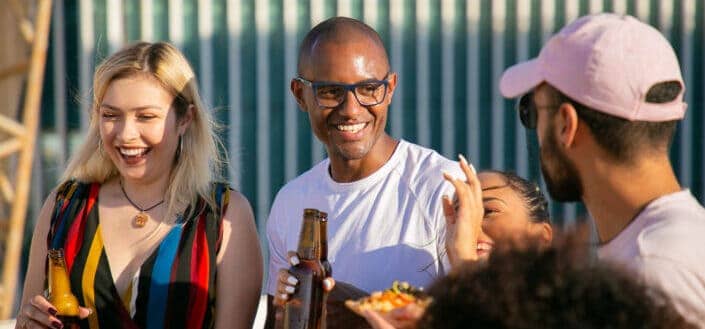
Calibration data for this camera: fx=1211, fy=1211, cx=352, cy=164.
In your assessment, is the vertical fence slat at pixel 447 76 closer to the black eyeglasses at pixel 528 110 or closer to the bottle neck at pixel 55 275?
the bottle neck at pixel 55 275

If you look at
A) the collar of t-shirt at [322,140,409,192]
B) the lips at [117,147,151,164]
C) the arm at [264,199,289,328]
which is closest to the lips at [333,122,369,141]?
the collar of t-shirt at [322,140,409,192]

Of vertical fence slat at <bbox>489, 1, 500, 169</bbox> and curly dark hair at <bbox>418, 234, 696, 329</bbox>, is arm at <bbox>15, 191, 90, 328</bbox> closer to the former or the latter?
curly dark hair at <bbox>418, 234, 696, 329</bbox>

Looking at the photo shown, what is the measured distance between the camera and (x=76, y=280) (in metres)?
3.11

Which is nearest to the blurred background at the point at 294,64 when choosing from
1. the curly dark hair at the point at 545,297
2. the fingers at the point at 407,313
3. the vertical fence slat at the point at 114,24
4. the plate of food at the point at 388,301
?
the vertical fence slat at the point at 114,24

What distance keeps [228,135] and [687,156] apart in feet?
12.5

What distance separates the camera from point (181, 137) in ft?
10.9

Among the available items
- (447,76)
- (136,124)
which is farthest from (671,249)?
(447,76)

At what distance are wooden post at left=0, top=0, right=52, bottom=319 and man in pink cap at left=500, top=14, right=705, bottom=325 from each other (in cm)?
740

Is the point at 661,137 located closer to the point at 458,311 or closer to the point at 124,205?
the point at 458,311

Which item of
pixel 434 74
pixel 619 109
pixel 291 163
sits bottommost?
pixel 291 163

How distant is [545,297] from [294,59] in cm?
843

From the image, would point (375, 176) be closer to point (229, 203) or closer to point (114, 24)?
point (229, 203)

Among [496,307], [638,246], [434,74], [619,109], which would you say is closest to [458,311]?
[496,307]

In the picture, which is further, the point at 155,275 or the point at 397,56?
the point at 397,56
